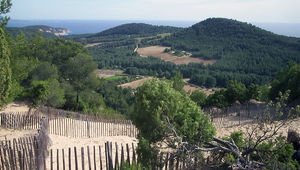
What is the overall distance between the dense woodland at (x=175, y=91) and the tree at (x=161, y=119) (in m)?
0.02

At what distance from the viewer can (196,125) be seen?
5.86 m

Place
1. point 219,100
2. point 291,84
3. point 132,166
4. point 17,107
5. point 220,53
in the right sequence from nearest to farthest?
point 132,166 < point 17,107 < point 291,84 < point 219,100 < point 220,53

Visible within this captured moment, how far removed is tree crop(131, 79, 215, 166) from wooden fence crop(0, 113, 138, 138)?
18.5 feet

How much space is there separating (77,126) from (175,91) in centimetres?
709

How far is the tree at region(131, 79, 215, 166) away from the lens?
18.9 feet

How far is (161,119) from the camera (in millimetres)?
5867

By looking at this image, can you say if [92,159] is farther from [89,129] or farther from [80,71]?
[80,71]

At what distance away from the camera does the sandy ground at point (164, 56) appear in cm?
7231

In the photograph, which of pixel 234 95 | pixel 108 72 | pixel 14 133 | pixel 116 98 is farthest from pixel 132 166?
pixel 108 72

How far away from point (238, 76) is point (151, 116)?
157ft

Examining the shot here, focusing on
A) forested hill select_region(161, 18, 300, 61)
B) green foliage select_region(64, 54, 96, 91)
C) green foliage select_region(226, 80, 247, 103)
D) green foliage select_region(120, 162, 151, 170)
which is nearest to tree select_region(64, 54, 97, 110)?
green foliage select_region(64, 54, 96, 91)

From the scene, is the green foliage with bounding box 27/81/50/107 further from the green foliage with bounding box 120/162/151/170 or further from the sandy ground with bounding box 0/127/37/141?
the green foliage with bounding box 120/162/151/170

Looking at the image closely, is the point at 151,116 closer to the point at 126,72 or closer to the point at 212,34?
the point at 126,72

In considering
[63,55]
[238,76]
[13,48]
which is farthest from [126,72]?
[13,48]
